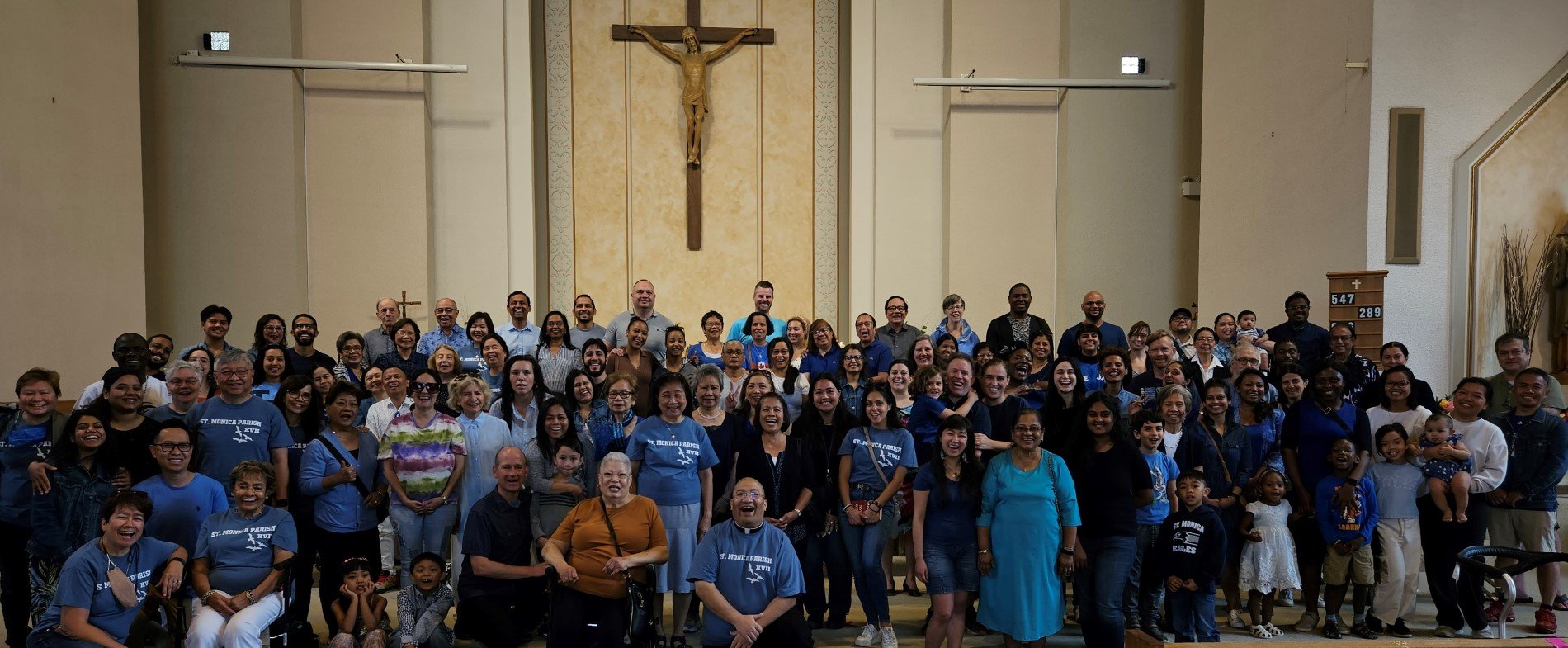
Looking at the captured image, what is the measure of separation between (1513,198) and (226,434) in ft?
29.8

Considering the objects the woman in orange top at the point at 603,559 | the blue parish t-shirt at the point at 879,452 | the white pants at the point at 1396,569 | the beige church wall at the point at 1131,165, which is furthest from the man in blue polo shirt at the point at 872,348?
the beige church wall at the point at 1131,165

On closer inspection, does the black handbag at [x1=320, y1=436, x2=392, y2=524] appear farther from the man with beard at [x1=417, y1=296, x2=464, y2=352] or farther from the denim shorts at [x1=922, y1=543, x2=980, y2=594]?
the denim shorts at [x1=922, y1=543, x2=980, y2=594]

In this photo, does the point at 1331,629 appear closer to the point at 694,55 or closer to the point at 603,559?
the point at 603,559

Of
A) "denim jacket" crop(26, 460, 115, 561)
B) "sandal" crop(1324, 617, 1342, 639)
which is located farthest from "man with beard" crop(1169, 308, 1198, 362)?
"denim jacket" crop(26, 460, 115, 561)

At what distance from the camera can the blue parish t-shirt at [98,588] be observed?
4.73 metres

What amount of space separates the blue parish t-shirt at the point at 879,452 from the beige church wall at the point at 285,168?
6.33 m

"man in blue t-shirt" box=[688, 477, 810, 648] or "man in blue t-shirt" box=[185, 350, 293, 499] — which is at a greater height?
"man in blue t-shirt" box=[185, 350, 293, 499]

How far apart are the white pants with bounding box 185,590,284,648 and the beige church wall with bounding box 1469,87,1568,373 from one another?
8562 millimetres

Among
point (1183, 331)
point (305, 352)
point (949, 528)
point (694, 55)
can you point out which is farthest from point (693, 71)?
point (949, 528)

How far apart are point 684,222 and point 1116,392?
6.14 m

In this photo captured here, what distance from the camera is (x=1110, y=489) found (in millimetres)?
5512

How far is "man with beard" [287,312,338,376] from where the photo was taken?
7074 mm

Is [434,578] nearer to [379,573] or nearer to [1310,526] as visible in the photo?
[379,573]

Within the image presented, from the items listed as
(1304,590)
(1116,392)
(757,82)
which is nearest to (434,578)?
(1116,392)
